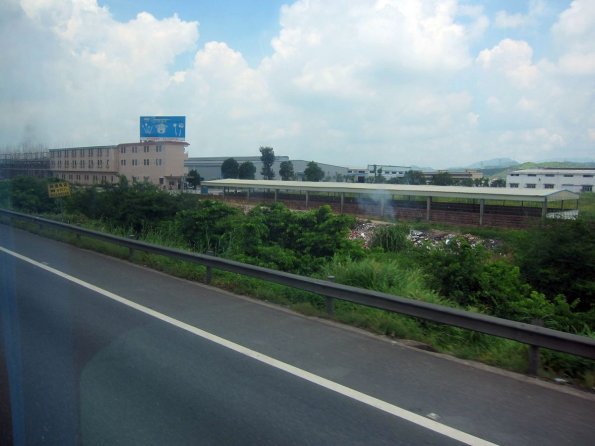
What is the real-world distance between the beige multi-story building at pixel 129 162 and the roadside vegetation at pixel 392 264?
429 inches

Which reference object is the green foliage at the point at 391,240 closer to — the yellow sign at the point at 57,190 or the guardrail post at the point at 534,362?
the yellow sign at the point at 57,190

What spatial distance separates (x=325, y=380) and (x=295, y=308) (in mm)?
3192

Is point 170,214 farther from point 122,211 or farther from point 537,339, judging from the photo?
point 537,339

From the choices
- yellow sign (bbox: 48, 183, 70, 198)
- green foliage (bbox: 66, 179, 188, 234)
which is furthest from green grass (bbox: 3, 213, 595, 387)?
green foliage (bbox: 66, 179, 188, 234)

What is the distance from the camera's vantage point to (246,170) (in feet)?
194

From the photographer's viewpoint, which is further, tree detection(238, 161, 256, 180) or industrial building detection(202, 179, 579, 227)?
tree detection(238, 161, 256, 180)

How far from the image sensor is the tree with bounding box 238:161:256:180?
58456 mm

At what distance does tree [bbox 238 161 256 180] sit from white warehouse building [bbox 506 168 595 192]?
90.6 ft

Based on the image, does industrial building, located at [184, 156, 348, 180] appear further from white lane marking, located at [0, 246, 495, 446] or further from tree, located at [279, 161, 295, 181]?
white lane marking, located at [0, 246, 495, 446]

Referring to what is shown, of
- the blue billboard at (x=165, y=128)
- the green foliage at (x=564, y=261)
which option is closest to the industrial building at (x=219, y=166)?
the blue billboard at (x=165, y=128)

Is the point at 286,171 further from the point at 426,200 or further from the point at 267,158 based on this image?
the point at 426,200

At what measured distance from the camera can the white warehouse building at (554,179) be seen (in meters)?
33.8

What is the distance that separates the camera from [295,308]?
8.75m

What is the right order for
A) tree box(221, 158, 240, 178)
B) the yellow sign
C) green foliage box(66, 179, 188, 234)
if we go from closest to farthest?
1. the yellow sign
2. green foliage box(66, 179, 188, 234)
3. tree box(221, 158, 240, 178)
